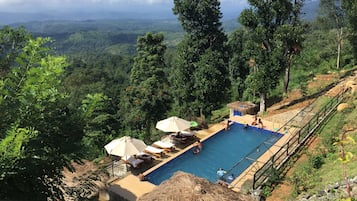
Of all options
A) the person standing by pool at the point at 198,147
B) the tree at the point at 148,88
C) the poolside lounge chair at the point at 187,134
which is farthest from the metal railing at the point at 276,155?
the tree at the point at 148,88

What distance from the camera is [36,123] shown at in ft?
14.0

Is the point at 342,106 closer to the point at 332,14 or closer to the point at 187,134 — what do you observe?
the point at 187,134

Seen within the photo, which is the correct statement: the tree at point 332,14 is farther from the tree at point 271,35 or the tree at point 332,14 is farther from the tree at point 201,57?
the tree at point 201,57

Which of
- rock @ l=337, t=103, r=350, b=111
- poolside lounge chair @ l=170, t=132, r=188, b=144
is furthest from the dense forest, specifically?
rock @ l=337, t=103, r=350, b=111

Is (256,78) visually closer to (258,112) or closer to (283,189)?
(258,112)

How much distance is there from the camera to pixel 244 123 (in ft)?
57.5

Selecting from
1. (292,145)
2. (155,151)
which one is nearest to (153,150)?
(155,151)

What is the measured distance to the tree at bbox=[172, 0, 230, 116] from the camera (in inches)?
742

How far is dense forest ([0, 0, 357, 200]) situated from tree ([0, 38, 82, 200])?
0.5 inches

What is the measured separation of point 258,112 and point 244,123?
272 centimetres

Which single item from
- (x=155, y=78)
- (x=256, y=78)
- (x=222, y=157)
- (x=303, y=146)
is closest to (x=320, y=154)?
(x=303, y=146)

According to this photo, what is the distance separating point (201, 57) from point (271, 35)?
4.33m

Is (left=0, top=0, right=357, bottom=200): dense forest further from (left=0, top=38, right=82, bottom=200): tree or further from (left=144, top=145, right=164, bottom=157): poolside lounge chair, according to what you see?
(left=144, top=145, right=164, bottom=157): poolside lounge chair

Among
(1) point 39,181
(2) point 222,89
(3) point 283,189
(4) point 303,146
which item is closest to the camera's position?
(1) point 39,181
